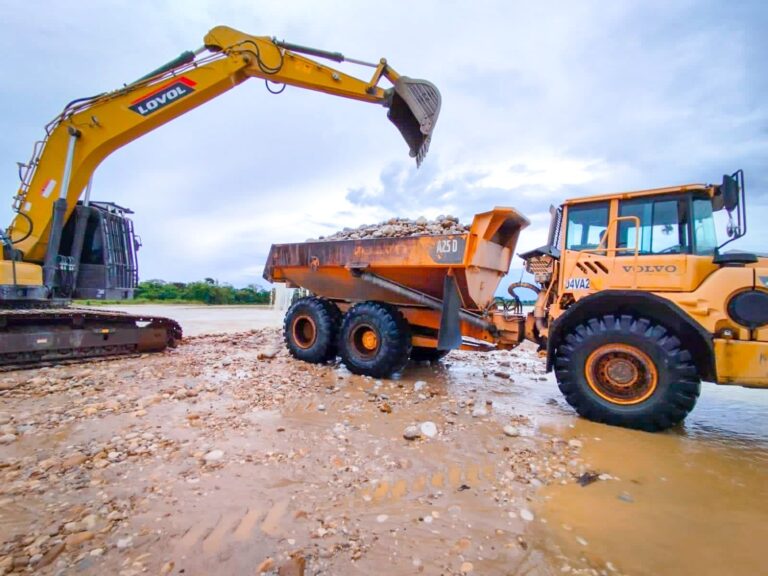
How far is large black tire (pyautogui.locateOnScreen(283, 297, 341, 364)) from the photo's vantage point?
5875mm

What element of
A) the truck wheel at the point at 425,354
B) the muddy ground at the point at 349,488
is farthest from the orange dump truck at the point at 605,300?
the truck wheel at the point at 425,354

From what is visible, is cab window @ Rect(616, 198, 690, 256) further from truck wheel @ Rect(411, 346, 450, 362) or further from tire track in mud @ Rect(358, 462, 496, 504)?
truck wheel @ Rect(411, 346, 450, 362)

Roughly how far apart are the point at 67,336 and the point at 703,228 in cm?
743

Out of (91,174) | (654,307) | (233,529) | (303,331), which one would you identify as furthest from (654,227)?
(91,174)

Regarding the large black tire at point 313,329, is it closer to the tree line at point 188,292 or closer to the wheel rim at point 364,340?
the wheel rim at point 364,340

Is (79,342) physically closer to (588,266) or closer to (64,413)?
(64,413)

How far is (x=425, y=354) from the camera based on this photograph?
6.57 m

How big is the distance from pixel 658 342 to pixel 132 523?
392 cm

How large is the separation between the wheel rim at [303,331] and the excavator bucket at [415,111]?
3.04 meters

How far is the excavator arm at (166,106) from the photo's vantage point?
19.3 feet

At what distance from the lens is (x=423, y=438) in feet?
10.5

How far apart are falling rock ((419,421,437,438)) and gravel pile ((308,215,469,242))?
239 cm

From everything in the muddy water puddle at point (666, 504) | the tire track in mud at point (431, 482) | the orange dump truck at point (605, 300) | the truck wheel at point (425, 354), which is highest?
the orange dump truck at point (605, 300)

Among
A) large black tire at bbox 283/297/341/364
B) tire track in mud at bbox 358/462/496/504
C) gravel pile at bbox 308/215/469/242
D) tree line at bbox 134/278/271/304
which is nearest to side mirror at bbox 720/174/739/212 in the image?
gravel pile at bbox 308/215/469/242
